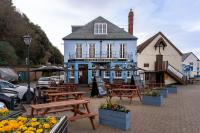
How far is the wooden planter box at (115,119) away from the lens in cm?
833

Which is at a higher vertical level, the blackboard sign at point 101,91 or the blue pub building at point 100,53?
the blue pub building at point 100,53

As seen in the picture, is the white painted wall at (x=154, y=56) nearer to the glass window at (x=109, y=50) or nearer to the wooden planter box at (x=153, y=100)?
the glass window at (x=109, y=50)

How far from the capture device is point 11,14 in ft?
164

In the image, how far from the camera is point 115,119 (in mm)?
8617

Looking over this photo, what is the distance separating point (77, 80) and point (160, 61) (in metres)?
12.5

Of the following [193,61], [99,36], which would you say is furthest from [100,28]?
→ [193,61]

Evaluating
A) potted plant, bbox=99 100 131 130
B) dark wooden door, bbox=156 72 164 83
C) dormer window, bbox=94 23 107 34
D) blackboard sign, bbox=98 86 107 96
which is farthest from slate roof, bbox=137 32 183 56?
potted plant, bbox=99 100 131 130

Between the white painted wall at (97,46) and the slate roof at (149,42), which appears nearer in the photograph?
the white painted wall at (97,46)

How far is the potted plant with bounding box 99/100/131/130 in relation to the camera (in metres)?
8.35

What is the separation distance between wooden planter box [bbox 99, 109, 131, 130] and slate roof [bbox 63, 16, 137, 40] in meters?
26.2

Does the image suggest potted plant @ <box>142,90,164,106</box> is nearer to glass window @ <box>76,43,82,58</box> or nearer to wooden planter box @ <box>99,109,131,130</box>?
wooden planter box @ <box>99,109,131,130</box>

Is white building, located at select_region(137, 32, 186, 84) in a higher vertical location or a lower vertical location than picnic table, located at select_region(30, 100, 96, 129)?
higher

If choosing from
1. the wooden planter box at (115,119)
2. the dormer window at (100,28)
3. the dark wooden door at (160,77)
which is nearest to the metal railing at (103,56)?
the dormer window at (100,28)

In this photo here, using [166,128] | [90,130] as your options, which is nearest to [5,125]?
[90,130]
